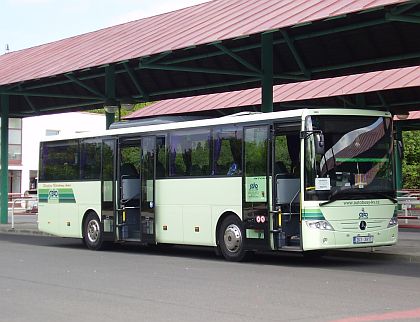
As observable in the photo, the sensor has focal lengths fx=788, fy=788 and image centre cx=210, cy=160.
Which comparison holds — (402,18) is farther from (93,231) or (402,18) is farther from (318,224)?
(93,231)

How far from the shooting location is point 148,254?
1958 cm

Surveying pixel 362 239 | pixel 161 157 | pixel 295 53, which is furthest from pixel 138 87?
pixel 362 239

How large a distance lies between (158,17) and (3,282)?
14.5 m

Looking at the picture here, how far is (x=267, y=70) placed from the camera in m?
20.2

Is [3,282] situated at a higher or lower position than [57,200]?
lower

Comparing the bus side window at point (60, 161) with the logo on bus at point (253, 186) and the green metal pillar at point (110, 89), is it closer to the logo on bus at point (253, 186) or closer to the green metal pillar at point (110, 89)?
the green metal pillar at point (110, 89)

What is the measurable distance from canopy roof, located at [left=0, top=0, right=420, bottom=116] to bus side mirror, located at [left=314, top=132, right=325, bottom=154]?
2292 millimetres

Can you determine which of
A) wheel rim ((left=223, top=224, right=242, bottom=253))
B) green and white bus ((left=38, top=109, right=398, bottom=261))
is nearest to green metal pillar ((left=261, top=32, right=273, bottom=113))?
green and white bus ((left=38, top=109, right=398, bottom=261))

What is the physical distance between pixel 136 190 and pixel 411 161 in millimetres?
44707

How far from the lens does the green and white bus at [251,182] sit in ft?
50.4

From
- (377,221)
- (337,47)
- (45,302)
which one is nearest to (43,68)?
(337,47)

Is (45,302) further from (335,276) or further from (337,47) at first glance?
(337,47)

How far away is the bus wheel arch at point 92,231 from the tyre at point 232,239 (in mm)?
4744

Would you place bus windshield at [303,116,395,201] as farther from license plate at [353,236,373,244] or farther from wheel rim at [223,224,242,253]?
wheel rim at [223,224,242,253]
